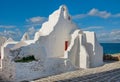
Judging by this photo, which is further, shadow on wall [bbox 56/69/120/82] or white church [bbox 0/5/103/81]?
white church [bbox 0/5/103/81]

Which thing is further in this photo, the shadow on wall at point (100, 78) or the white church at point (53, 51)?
the white church at point (53, 51)

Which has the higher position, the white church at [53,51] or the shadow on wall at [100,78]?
the white church at [53,51]

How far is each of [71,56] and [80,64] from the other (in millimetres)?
1197

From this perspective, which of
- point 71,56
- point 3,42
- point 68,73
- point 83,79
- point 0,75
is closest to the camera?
point 83,79

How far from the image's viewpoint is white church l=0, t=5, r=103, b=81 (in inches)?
797

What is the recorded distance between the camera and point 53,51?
1029 inches

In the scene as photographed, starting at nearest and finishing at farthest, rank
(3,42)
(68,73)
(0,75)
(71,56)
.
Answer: (0,75) → (68,73) → (71,56) → (3,42)

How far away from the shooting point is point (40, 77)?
2106 cm

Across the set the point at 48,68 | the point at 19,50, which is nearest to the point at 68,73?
the point at 48,68

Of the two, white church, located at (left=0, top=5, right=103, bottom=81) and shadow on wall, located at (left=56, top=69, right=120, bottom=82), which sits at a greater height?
white church, located at (left=0, top=5, right=103, bottom=81)

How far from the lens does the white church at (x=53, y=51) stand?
2023 centimetres

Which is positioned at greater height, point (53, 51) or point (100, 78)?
point (53, 51)

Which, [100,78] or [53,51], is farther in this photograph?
[53,51]

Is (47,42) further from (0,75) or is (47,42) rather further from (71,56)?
(0,75)
